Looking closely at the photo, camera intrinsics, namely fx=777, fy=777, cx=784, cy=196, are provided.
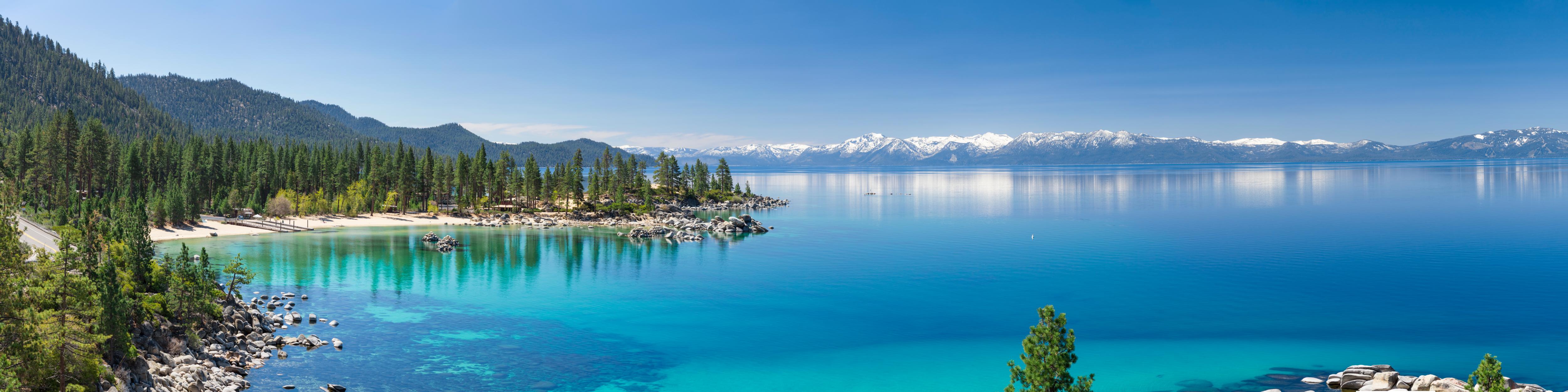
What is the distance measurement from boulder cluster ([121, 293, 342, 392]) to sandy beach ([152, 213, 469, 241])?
55.5 m

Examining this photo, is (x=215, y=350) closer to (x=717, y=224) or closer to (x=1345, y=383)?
(x=1345, y=383)

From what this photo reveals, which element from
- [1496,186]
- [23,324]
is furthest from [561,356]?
[1496,186]

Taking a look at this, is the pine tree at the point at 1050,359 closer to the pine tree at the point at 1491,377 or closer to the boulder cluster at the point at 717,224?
the pine tree at the point at 1491,377

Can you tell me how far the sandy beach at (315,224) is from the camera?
95.4m

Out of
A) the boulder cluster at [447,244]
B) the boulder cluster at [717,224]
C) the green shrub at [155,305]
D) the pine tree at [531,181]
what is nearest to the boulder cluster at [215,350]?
the green shrub at [155,305]

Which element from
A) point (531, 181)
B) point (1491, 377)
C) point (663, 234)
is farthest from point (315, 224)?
point (1491, 377)

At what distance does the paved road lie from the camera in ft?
178

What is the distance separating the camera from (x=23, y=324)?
2502 cm

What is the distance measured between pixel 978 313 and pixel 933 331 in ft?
20.7

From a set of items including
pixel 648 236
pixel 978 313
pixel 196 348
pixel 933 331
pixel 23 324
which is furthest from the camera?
pixel 648 236

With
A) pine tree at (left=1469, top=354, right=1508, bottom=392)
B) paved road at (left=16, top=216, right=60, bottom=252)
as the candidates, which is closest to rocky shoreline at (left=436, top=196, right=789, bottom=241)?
paved road at (left=16, top=216, right=60, bottom=252)

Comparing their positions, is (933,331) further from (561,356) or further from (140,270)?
(140,270)

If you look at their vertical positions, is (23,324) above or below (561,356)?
above

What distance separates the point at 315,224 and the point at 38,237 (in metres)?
56.7
